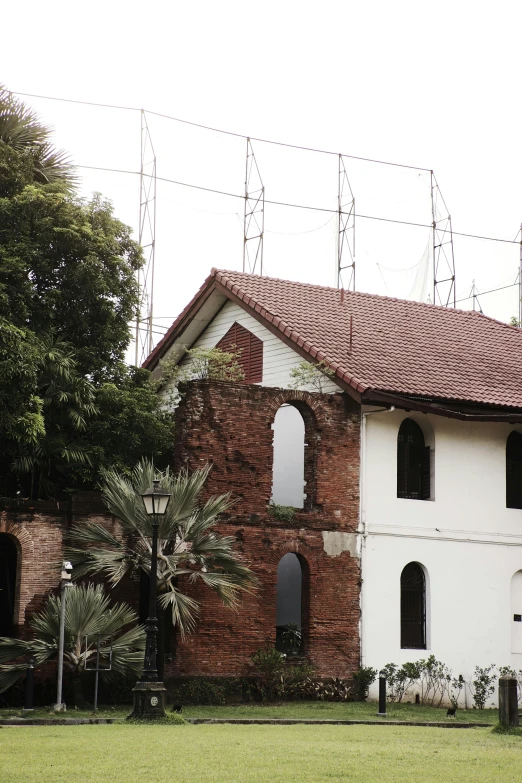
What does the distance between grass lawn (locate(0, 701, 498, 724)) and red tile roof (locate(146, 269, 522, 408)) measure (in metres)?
6.01

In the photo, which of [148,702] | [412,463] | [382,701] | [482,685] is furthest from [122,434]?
[148,702]

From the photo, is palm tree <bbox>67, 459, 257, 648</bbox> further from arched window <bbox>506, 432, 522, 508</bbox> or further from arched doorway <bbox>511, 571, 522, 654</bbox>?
arched window <bbox>506, 432, 522, 508</bbox>

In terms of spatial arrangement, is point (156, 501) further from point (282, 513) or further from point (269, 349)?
point (269, 349)

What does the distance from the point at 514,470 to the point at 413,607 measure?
4230mm

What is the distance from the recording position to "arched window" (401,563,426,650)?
23.7 metres

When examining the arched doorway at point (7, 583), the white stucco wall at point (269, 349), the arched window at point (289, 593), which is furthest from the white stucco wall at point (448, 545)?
the arched doorway at point (7, 583)

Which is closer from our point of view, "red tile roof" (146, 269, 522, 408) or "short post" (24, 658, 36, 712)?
"short post" (24, 658, 36, 712)

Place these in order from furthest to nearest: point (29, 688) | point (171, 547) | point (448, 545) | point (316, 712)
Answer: point (448, 545), point (171, 547), point (316, 712), point (29, 688)

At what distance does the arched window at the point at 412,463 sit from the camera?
24312 mm

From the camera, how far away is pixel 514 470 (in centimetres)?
2600

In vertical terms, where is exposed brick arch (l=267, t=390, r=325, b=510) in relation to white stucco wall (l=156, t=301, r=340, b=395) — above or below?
below

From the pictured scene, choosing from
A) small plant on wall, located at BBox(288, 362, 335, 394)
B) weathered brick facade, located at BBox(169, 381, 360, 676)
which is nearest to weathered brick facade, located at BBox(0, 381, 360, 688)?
weathered brick facade, located at BBox(169, 381, 360, 676)

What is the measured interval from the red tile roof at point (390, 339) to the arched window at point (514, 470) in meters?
1.08

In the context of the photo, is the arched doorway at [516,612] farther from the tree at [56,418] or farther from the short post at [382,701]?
the tree at [56,418]
